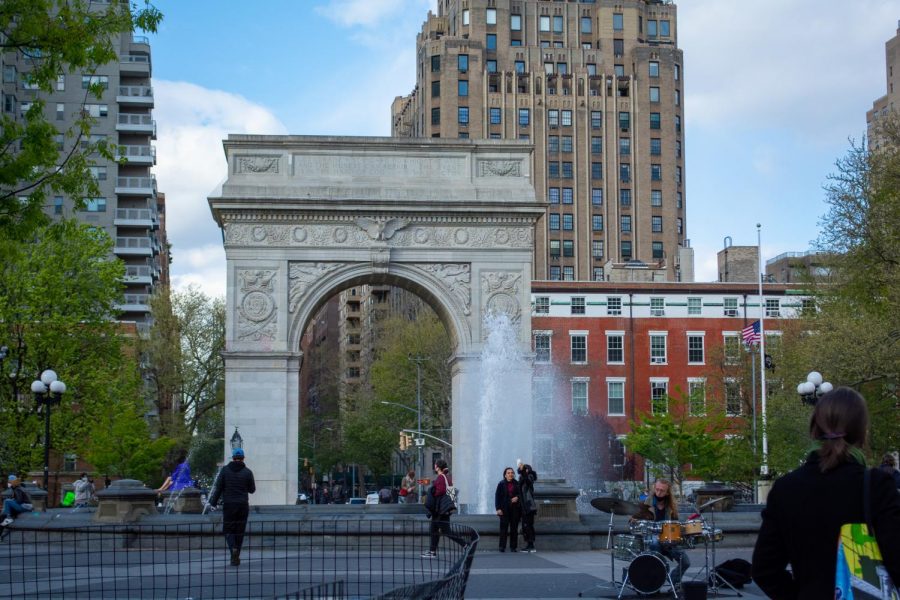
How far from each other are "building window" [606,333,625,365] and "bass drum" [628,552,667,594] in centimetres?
5172

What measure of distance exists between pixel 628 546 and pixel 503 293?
79.3 ft

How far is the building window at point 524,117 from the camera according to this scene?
96812mm

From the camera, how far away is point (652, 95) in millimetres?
98750

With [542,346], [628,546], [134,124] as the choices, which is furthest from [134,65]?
[628,546]

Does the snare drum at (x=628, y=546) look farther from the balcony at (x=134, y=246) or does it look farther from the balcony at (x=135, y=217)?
the balcony at (x=135, y=217)

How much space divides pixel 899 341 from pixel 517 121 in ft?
216

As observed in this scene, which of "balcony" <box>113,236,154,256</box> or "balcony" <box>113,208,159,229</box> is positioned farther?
"balcony" <box>113,208,159,229</box>

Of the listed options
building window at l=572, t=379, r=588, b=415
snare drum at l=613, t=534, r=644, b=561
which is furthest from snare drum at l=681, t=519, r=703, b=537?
building window at l=572, t=379, r=588, b=415

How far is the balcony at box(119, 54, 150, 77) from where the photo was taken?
8462 cm

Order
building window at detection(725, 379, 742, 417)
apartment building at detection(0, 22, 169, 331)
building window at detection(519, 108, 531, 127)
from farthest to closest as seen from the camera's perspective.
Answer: building window at detection(519, 108, 531, 127), apartment building at detection(0, 22, 169, 331), building window at detection(725, 379, 742, 417)

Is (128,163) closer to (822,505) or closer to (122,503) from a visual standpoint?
(122,503)

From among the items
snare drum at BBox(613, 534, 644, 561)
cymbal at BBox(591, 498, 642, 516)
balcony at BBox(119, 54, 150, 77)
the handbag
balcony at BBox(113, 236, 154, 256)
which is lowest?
snare drum at BBox(613, 534, 644, 561)

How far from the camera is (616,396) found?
65.7 metres

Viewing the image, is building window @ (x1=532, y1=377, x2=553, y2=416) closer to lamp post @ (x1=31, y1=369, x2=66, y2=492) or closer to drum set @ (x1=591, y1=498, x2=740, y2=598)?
lamp post @ (x1=31, y1=369, x2=66, y2=492)
